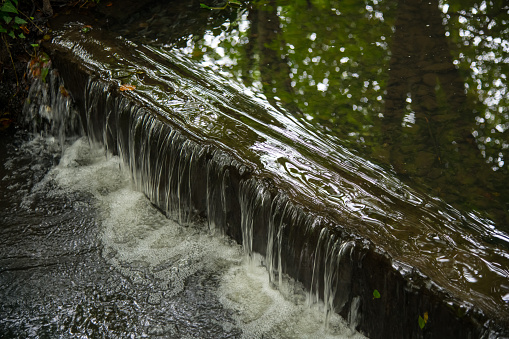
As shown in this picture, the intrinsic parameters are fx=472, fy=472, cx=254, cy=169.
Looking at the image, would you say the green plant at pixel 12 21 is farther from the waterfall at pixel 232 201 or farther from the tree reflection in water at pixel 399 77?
the tree reflection in water at pixel 399 77

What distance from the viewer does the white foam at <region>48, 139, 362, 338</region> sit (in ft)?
9.96

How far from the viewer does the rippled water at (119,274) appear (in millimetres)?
3035

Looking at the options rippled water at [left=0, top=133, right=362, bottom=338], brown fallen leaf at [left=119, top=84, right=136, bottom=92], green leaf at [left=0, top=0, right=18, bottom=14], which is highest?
green leaf at [left=0, top=0, right=18, bottom=14]

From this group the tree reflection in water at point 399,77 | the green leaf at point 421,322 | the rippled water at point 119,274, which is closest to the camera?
the green leaf at point 421,322

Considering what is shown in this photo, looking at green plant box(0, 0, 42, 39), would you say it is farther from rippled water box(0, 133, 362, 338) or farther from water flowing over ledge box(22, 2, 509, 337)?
rippled water box(0, 133, 362, 338)

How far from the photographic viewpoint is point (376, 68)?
4.33 m

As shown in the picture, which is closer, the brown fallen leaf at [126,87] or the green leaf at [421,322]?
the green leaf at [421,322]

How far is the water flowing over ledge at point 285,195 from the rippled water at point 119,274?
173mm

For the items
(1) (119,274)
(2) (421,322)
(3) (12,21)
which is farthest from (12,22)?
(2) (421,322)

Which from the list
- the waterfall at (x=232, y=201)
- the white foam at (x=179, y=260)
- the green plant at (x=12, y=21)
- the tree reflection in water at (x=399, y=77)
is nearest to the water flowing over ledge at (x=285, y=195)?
the waterfall at (x=232, y=201)

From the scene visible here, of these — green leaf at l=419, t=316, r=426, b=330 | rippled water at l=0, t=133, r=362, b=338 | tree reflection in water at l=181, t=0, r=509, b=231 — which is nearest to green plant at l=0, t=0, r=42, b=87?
rippled water at l=0, t=133, r=362, b=338

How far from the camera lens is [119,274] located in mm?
3420

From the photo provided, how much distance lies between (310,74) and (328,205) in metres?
1.88

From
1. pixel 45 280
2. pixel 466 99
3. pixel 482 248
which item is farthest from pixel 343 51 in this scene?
pixel 45 280
